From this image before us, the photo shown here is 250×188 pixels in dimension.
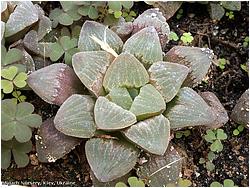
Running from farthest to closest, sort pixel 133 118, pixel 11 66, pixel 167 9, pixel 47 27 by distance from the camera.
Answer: pixel 167 9, pixel 47 27, pixel 11 66, pixel 133 118

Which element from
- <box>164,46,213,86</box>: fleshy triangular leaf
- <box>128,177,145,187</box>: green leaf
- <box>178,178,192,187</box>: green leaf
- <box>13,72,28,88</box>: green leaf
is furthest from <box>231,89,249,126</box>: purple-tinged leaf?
<box>13,72,28,88</box>: green leaf

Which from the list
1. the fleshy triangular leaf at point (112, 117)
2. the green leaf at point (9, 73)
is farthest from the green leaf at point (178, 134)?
the green leaf at point (9, 73)

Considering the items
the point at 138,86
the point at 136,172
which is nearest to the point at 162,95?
the point at 138,86

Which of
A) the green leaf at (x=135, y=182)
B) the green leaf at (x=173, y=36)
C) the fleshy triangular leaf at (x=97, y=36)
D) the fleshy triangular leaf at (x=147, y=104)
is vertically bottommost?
the green leaf at (x=135, y=182)

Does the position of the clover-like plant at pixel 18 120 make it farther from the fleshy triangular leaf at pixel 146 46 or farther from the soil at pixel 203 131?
the fleshy triangular leaf at pixel 146 46

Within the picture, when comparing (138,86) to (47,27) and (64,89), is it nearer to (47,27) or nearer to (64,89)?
(64,89)

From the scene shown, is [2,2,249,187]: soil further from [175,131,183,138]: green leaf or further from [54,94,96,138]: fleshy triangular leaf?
[54,94,96,138]: fleshy triangular leaf

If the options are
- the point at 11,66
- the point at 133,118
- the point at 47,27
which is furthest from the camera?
the point at 47,27
